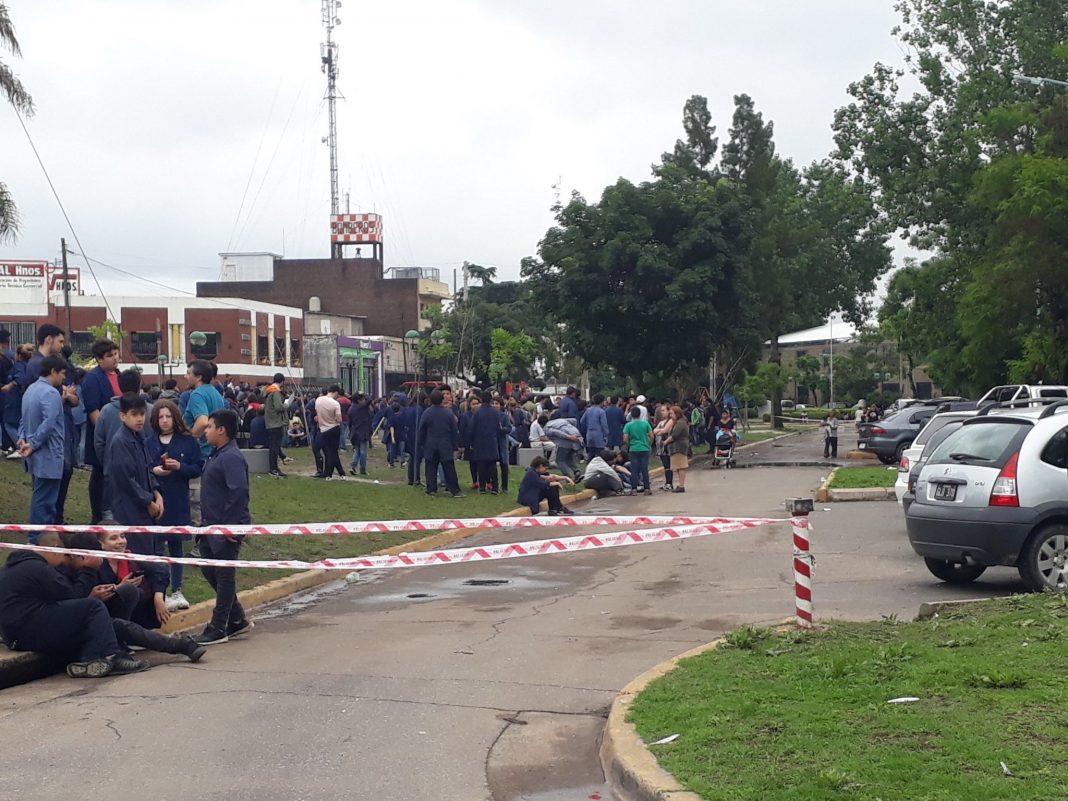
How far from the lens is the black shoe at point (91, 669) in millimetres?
8781

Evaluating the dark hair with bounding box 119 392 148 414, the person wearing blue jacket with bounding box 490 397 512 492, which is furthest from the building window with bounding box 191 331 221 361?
the dark hair with bounding box 119 392 148 414

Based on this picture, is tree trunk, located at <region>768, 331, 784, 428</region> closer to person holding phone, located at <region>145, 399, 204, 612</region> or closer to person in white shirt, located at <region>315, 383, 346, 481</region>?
person in white shirt, located at <region>315, 383, 346, 481</region>

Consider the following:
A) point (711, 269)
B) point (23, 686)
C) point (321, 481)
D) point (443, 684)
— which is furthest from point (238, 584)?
point (711, 269)

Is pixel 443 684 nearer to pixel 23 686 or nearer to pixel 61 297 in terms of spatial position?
pixel 23 686

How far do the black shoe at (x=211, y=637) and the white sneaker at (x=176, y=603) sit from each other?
88 cm

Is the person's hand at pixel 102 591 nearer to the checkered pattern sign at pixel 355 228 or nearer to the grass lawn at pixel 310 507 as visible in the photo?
the grass lawn at pixel 310 507

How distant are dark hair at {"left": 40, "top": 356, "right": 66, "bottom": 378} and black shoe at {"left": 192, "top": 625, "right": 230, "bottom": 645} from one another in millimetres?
3115

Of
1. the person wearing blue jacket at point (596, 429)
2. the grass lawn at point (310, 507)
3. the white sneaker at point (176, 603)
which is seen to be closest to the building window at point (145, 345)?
the grass lawn at point (310, 507)

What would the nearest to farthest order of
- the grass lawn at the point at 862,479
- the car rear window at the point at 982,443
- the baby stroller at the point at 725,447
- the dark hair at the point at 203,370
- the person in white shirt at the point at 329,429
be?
the car rear window at the point at 982,443 → the dark hair at the point at 203,370 → the person in white shirt at the point at 329,429 → the grass lawn at the point at 862,479 → the baby stroller at the point at 725,447

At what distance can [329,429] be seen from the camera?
72.9ft

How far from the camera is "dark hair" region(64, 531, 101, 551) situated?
9531mm

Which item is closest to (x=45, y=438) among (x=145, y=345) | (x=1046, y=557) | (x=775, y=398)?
(x=1046, y=557)

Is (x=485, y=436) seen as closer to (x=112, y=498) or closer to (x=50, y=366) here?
(x=50, y=366)

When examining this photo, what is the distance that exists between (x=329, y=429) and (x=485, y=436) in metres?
2.87
